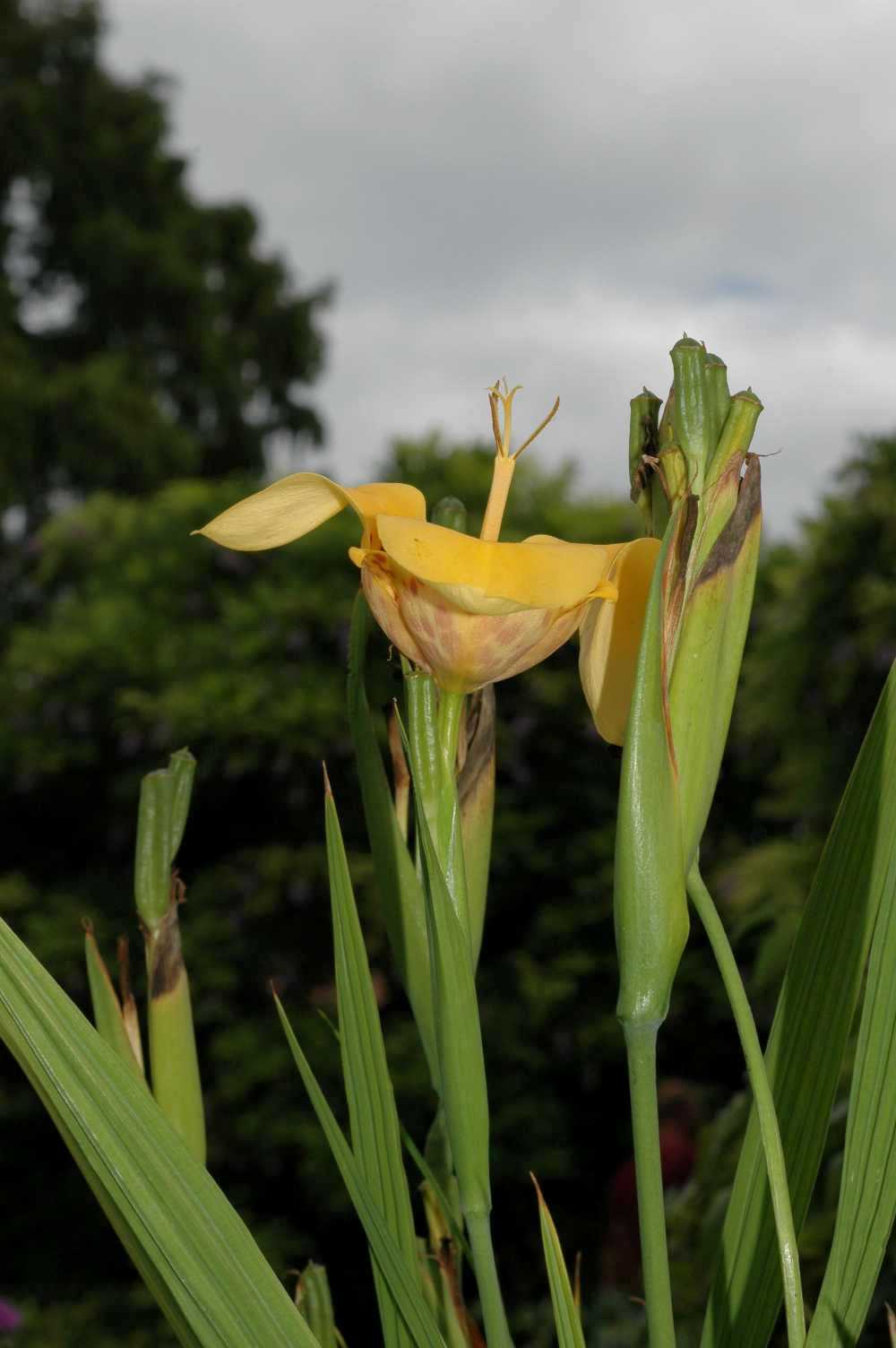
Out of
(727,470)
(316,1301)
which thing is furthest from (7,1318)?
(727,470)

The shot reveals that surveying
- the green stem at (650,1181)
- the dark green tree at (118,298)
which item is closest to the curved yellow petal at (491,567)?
the green stem at (650,1181)

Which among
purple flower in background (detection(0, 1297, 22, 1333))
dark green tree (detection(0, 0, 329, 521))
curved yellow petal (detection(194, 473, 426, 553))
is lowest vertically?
purple flower in background (detection(0, 1297, 22, 1333))

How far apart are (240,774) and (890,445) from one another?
3.49ft

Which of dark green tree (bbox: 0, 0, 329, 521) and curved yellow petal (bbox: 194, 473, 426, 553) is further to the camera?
dark green tree (bbox: 0, 0, 329, 521)

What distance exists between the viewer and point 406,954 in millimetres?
375

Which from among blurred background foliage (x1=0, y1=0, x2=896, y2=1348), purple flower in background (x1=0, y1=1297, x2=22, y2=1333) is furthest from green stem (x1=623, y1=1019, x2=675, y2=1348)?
purple flower in background (x1=0, y1=1297, x2=22, y2=1333)

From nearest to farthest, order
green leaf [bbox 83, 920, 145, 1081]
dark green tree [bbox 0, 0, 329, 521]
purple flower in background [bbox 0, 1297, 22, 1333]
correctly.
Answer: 1. green leaf [bbox 83, 920, 145, 1081]
2. purple flower in background [bbox 0, 1297, 22, 1333]
3. dark green tree [bbox 0, 0, 329, 521]

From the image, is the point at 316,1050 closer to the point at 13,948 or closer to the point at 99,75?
the point at 13,948

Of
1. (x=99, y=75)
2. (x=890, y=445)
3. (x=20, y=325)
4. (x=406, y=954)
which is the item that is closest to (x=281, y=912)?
(x=890, y=445)

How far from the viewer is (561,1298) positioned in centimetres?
33

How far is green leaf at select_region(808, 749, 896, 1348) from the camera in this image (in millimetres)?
312

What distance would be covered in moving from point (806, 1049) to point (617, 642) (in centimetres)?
12

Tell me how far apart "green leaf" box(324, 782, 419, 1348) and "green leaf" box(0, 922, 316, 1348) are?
51 mm

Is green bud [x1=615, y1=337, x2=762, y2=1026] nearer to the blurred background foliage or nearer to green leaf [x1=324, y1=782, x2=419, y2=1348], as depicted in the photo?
green leaf [x1=324, y1=782, x2=419, y2=1348]
